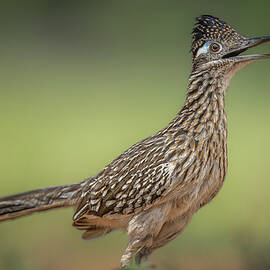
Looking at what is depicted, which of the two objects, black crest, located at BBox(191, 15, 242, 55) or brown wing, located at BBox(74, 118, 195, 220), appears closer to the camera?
brown wing, located at BBox(74, 118, 195, 220)

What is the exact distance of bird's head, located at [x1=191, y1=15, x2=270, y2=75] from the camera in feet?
18.8

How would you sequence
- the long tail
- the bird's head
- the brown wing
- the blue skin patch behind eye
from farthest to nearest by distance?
the long tail < the blue skin patch behind eye < the bird's head < the brown wing

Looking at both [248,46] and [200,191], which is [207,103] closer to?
[248,46]

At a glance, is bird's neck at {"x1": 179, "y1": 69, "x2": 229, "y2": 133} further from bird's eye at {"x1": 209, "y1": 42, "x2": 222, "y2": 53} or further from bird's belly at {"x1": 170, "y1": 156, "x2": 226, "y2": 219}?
bird's belly at {"x1": 170, "y1": 156, "x2": 226, "y2": 219}

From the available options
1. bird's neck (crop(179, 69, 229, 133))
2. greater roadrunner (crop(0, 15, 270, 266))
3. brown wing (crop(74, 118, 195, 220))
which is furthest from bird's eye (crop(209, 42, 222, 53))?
brown wing (crop(74, 118, 195, 220))

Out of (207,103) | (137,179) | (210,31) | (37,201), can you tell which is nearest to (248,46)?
(210,31)

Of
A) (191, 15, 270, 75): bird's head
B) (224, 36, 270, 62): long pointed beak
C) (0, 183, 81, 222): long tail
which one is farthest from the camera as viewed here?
(0, 183, 81, 222): long tail

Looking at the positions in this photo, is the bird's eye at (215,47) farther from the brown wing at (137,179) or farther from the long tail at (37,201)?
the long tail at (37,201)

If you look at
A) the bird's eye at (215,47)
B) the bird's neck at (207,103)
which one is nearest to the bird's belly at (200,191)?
the bird's neck at (207,103)

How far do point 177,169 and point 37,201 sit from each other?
1460 mm

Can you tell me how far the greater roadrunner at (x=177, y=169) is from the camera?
5.51m

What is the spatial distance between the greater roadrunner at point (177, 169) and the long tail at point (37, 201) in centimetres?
21

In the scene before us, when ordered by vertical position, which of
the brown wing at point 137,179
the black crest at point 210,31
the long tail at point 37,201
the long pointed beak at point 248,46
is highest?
the black crest at point 210,31

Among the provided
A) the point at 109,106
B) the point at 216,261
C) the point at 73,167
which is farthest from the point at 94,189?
the point at 109,106
